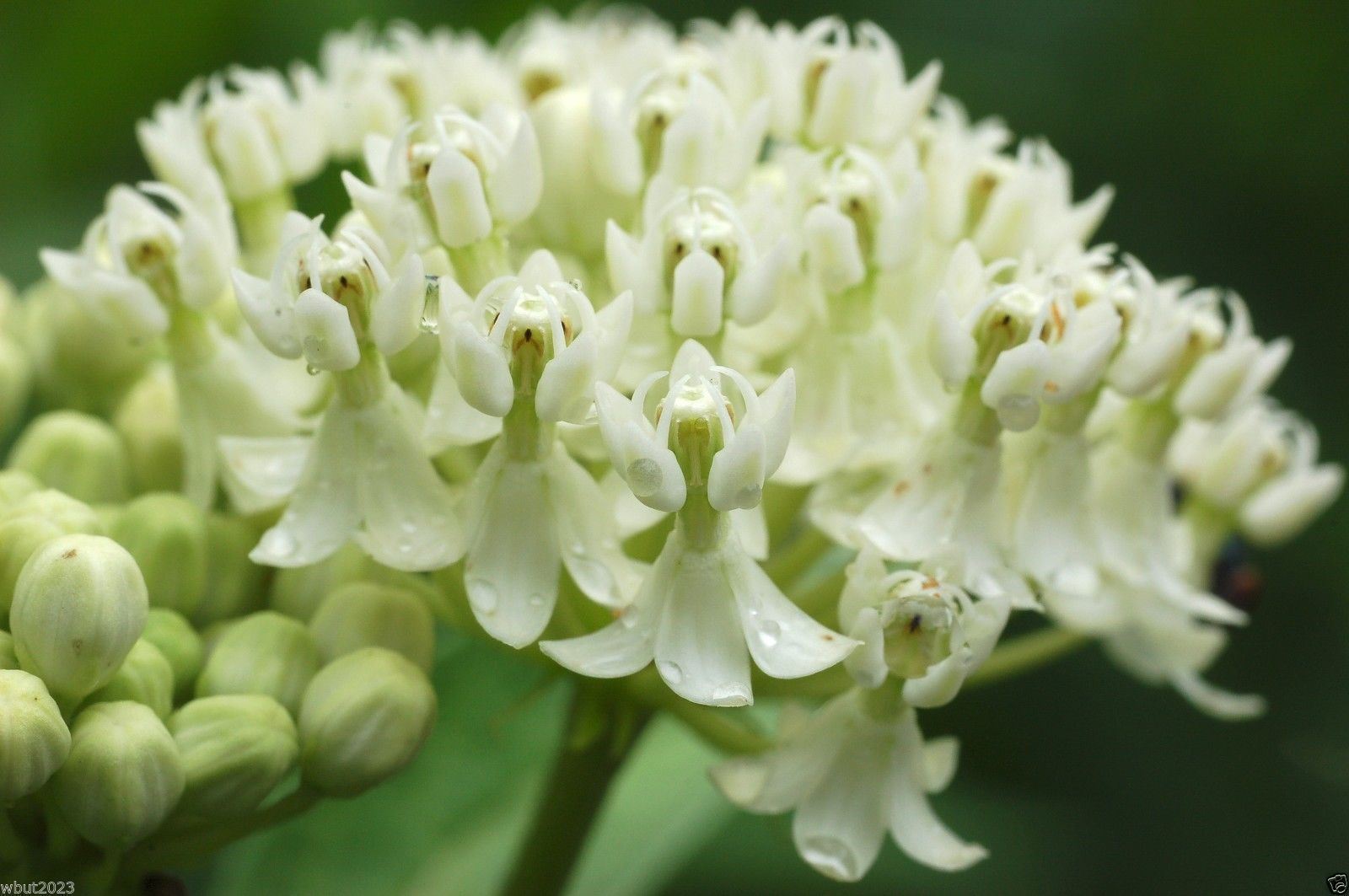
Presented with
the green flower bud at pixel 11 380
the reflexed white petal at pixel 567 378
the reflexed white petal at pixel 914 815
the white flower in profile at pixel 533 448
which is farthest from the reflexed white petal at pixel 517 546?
the green flower bud at pixel 11 380

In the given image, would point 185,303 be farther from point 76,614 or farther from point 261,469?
point 76,614

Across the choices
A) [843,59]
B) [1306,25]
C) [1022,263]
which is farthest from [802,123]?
[1306,25]

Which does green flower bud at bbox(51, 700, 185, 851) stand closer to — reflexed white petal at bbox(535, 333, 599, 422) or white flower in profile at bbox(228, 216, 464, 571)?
white flower in profile at bbox(228, 216, 464, 571)

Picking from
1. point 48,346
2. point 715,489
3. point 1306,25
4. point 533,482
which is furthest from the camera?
point 1306,25

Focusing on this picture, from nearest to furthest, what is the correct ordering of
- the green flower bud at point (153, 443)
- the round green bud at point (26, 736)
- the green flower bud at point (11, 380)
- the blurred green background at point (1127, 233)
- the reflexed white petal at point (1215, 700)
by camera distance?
the round green bud at point (26, 736), the green flower bud at point (153, 443), the green flower bud at point (11, 380), the reflexed white petal at point (1215, 700), the blurred green background at point (1127, 233)

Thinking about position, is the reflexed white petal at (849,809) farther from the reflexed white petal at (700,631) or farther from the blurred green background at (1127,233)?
the blurred green background at (1127,233)

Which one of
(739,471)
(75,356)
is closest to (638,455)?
(739,471)

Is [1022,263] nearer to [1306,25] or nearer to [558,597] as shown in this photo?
[558,597]
